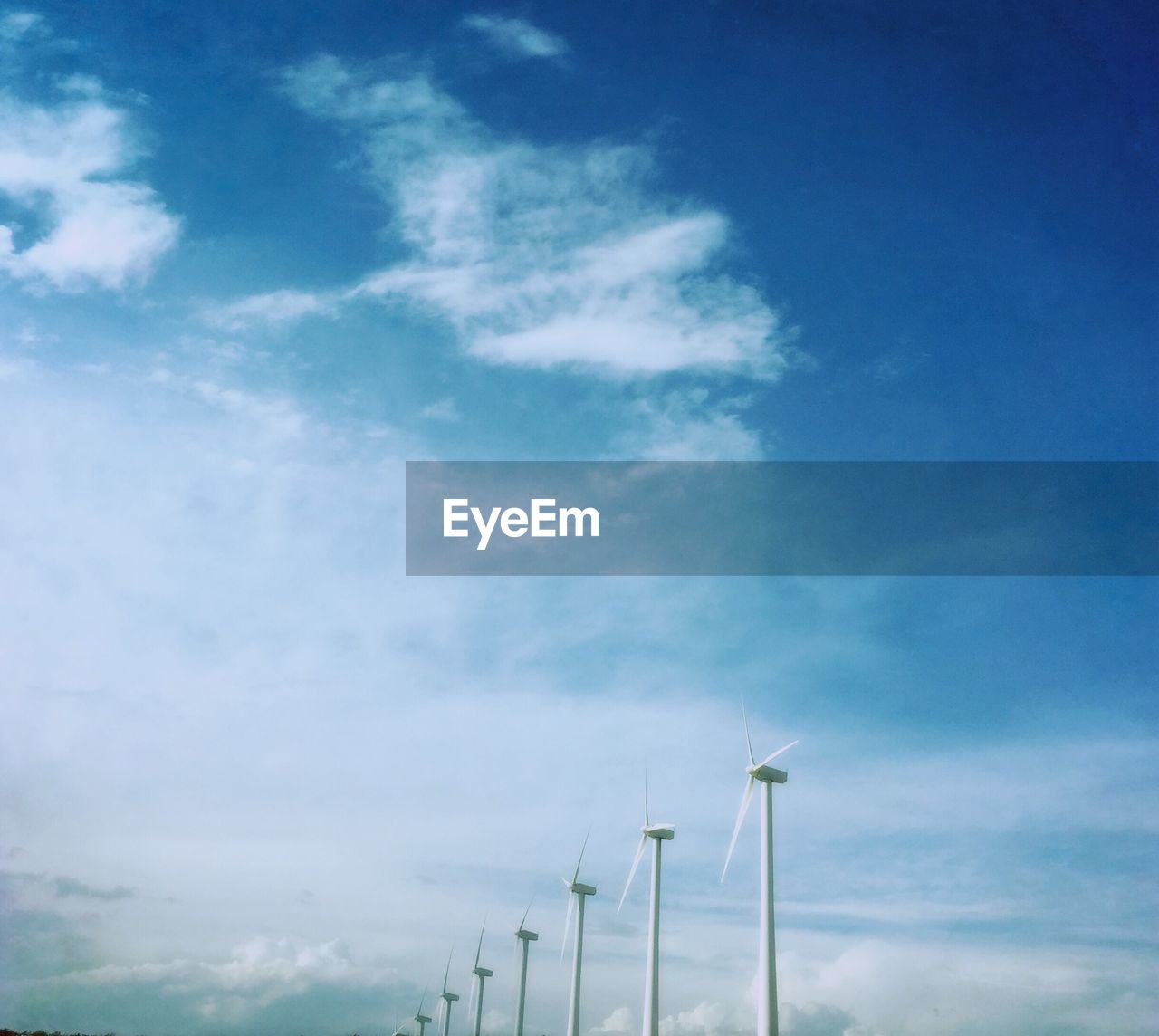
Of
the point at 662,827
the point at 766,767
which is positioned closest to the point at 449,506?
the point at 766,767

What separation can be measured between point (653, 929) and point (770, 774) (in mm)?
27210

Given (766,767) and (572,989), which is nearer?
(766,767)

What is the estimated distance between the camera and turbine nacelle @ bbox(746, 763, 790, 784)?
10869 centimetres

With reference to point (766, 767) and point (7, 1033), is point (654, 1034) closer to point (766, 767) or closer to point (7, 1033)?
point (766, 767)

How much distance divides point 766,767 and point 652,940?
27556 millimetres

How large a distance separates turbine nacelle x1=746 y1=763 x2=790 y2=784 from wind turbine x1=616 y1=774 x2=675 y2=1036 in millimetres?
25785

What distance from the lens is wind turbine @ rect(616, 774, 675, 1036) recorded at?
113688 millimetres

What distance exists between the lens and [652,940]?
120 meters

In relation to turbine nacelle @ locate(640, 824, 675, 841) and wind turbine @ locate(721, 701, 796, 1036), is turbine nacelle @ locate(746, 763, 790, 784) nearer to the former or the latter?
wind turbine @ locate(721, 701, 796, 1036)

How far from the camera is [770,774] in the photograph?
109000mm

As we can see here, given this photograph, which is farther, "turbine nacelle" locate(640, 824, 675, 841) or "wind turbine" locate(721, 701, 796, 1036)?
"turbine nacelle" locate(640, 824, 675, 841)

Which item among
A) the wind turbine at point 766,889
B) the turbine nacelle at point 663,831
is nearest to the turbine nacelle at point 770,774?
the wind turbine at point 766,889

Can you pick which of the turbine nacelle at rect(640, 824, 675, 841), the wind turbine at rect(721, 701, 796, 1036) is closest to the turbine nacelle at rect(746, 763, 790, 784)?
the wind turbine at rect(721, 701, 796, 1036)

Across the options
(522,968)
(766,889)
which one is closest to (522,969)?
(522,968)
